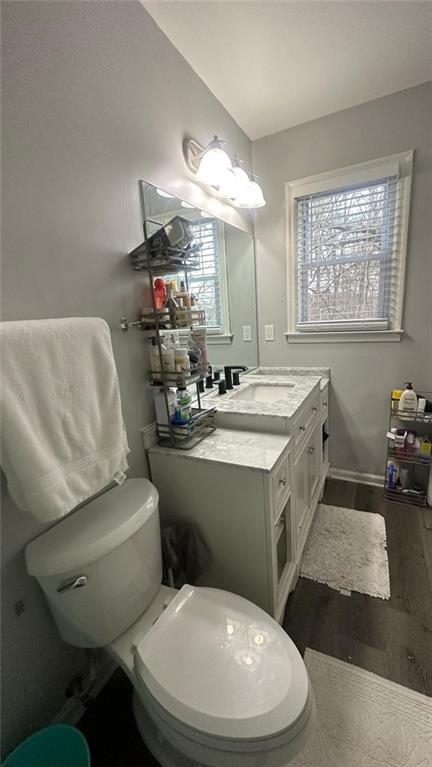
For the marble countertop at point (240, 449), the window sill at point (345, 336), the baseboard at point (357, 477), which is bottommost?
the baseboard at point (357, 477)

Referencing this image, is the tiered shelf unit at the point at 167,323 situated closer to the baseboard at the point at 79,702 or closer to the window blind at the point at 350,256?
the baseboard at the point at 79,702

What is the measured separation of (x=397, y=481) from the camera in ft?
7.08

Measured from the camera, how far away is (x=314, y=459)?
6.15 feet

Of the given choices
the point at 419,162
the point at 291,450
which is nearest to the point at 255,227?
the point at 419,162

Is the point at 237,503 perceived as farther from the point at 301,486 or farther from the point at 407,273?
the point at 407,273

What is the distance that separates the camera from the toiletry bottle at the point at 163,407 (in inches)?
52.2

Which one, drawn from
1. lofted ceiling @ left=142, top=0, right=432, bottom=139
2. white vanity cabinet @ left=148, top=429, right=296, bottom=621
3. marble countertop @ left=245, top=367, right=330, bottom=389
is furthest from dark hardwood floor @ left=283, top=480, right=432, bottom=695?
lofted ceiling @ left=142, top=0, right=432, bottom=139

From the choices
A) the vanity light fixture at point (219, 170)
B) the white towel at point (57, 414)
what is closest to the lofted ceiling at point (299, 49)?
the vanity light fixture at point (219, 170)

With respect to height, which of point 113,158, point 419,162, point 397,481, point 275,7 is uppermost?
point 275,7

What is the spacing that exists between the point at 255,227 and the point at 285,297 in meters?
0.56

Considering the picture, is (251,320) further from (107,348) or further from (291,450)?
(107,348)

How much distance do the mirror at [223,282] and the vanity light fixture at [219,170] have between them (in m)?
0.15

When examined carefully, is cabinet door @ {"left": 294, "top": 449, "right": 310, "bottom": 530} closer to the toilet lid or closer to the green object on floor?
the toilet lid

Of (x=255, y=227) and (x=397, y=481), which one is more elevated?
(x=255, y=227)
